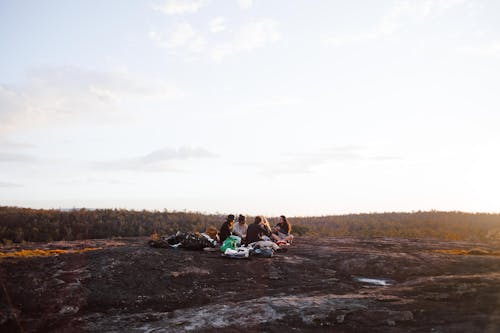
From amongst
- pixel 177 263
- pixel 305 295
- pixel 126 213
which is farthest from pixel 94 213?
pixel 305 295

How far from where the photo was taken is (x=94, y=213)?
32500 millimetres

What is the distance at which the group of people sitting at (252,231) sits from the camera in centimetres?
1641

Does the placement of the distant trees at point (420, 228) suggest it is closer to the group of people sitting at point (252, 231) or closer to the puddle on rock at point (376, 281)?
the group of people sitting at point (252, 231)

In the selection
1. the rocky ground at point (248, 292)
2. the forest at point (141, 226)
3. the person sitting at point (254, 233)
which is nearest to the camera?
the rocky ground at point (248, 292)

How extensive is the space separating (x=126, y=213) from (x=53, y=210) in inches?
232

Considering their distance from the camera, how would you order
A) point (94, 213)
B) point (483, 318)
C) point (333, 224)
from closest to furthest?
point (483, 318)
point (94, 213)
point (333, 224)

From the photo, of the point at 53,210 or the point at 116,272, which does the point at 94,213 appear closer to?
the point at 53,210

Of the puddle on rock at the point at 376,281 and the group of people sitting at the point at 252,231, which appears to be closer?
the puddle on rock at the point at 376,281

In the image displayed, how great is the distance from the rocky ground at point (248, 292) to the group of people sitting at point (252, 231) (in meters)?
1.51

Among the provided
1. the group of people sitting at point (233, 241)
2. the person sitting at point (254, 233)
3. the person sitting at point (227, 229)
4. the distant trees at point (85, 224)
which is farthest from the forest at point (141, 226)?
the person sitting at point (254, 233)

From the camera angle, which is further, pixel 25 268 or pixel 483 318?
pixel 25 268

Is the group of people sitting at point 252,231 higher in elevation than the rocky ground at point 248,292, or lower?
higher

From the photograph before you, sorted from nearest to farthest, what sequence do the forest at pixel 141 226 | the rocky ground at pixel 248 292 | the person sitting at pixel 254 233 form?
the rocky ground at pixel 248 292, the person sitting at pixel 254 233, the forest at pixel 141 226

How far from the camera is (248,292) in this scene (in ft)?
35.6
